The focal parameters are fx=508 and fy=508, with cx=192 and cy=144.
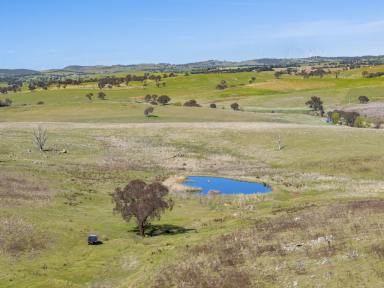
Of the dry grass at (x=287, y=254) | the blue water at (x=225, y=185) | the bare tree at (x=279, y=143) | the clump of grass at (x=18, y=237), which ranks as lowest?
the blue water at (x=225, y=185)

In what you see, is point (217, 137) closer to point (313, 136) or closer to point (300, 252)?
point (313, 136)

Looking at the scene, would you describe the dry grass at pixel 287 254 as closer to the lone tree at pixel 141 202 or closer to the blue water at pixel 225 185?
the lone tree at pixel 141 202

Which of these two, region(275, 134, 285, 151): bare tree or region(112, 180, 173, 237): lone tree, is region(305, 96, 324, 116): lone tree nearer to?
region(275, 134, 285, 151): bare tree

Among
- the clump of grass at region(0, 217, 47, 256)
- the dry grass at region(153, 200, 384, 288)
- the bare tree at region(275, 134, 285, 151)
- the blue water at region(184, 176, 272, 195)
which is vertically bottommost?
the blue water at region(184, 176, 272, 195)

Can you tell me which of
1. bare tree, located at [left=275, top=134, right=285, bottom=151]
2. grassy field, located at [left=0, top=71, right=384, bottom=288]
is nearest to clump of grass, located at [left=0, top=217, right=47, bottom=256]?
grassy field, located at [left=0, top=71, right=384, bottom=288]

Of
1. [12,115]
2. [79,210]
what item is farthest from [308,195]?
[12,115]

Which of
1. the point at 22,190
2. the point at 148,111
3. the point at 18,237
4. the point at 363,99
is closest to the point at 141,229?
the point at 18,237

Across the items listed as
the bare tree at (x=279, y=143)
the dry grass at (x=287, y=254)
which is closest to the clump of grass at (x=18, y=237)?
the dry grass at (x=287, y=254)
